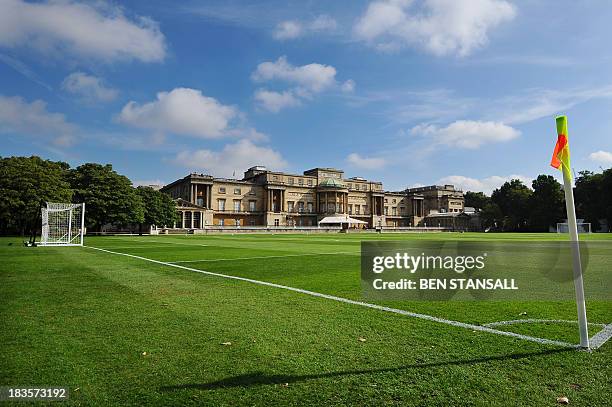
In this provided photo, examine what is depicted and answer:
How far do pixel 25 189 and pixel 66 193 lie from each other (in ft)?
13.9

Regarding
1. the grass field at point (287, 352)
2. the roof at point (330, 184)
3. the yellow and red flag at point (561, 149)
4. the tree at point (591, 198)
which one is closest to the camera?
the grass field at point (287, 352)

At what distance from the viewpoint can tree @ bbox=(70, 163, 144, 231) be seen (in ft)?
174

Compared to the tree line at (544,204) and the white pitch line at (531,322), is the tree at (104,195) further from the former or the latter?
the tree line at (544,204)

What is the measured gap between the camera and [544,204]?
85188mm

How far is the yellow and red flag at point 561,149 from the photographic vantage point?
476cm

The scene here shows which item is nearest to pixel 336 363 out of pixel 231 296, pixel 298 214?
pixel 231 296

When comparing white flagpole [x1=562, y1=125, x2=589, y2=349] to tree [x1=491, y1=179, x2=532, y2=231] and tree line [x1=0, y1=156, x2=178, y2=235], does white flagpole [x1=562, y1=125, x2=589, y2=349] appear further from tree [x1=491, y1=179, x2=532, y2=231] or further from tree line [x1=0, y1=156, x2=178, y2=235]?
tree [x1=491, y1=179, x2=532, y2=231]

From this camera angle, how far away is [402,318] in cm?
621

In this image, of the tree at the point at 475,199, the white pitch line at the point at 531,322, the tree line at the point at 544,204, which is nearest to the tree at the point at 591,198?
the tree line at the point at 544,204

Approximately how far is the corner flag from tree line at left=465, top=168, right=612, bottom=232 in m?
82.9

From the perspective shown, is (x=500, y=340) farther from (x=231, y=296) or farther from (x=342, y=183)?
(x=342, y=183)

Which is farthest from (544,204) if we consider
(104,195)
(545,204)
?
(104,195)

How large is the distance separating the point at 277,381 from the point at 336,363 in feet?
2.52

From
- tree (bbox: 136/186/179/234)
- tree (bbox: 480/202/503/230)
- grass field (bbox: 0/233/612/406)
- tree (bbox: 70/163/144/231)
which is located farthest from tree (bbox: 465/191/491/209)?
grass field (bbox: 0/233/612/406)
